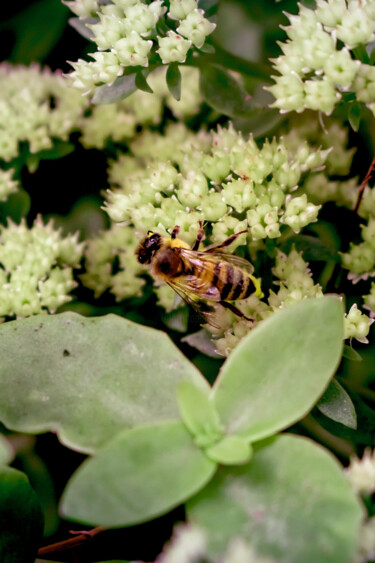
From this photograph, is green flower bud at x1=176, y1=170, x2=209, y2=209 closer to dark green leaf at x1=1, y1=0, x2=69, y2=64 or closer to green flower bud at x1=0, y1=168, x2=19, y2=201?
green flower bud at x1=0, y1=168, x2=19, y2=201

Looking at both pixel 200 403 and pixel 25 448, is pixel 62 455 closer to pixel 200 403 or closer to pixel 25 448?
pixel 25 448

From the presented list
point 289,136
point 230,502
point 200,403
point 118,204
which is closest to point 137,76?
point 118,204

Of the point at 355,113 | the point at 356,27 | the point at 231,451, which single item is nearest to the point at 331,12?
the point at 356,27

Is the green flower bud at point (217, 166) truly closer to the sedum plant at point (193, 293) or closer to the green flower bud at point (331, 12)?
the sedum plant at point (193, 293)

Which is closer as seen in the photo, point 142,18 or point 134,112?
point 142,18

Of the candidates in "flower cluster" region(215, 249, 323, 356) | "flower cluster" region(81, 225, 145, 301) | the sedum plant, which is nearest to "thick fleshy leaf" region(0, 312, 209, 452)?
the sedum plant

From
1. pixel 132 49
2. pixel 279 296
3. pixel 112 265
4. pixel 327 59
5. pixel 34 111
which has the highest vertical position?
pixel 327 59

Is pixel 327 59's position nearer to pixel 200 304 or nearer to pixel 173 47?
pixel 173 47
